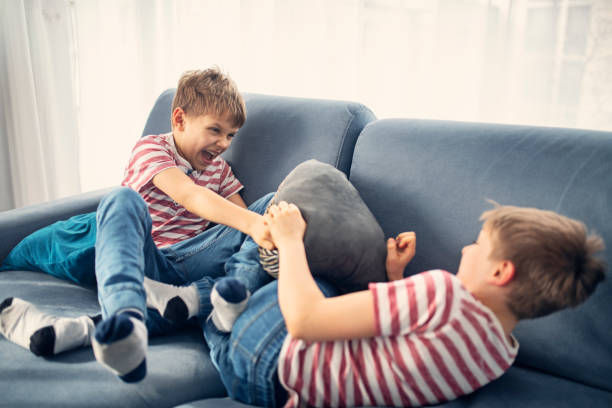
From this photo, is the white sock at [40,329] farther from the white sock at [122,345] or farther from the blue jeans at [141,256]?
the white sock at [122,345]

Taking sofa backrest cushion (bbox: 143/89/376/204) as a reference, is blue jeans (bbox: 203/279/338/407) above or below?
below

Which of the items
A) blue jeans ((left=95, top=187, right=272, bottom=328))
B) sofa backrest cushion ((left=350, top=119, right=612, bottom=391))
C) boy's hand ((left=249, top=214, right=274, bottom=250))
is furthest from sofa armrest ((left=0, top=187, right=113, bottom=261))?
sofa backrest cushion ((left=350, top=119, right=612, bottom=391))

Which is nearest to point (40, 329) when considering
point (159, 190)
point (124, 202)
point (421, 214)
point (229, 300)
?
point (124, 202)

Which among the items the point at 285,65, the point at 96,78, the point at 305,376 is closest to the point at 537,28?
the point at 285,65

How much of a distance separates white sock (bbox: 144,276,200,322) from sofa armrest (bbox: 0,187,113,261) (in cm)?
65

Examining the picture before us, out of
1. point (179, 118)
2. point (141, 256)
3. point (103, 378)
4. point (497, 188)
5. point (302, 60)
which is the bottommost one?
point (103, 378)

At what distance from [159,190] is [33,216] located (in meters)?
0.47

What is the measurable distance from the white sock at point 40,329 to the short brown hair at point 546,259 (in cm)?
90

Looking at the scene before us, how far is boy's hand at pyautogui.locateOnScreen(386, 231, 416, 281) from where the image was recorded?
1.13m

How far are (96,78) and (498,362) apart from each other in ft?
8.27

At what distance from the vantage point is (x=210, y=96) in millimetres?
1443

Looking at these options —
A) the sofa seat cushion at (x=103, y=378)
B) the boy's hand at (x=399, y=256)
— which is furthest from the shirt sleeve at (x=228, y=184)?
the boy's hand at (x=399, y=256)

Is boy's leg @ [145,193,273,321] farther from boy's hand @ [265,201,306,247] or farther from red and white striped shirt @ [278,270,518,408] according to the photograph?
red and white striped shirt @ [278,270,518,408]

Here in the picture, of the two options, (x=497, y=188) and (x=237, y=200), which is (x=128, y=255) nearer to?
(x=237, y=200)
